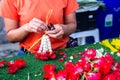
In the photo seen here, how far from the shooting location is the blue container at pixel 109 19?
2730 millimetres

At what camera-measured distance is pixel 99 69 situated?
107cm

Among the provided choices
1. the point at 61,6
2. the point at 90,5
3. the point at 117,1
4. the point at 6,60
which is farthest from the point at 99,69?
the point at 117,1

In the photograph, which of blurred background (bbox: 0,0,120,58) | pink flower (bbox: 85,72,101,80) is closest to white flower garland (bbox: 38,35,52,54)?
pink flower (bbox: 85,72,101,80)

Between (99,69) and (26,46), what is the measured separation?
635 mm

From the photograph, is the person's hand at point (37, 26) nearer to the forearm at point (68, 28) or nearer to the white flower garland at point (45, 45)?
the white flower garland at point (45, 45)

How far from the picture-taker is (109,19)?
2793mm

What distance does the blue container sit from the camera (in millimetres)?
2730

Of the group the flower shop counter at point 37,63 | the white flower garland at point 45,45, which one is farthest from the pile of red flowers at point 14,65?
the white flower garland at point 45,45

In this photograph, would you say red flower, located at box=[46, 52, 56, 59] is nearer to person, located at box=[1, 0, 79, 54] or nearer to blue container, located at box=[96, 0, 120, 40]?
person, located at box=[1, 0, 79, 54]

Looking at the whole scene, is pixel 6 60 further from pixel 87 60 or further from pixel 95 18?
pixel 95 18

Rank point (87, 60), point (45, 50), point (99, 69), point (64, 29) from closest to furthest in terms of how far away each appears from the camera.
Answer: point (99, 69), point (87, 60), point (45, 50), point (64, 29)

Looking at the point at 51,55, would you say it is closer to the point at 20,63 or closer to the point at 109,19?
the point at 20,63

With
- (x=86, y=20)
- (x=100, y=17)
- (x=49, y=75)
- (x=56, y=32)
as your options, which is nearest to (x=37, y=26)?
(x=56, y=32)

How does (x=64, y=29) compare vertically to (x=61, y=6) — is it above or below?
below
